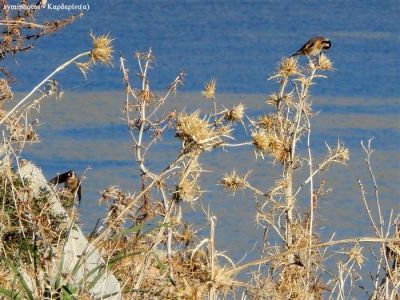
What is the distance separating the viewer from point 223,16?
18.6 meters

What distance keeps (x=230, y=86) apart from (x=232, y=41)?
3.80 meters

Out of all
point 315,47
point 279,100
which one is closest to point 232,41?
point 315,47

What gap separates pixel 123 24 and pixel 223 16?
270cm

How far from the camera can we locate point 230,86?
490 inches

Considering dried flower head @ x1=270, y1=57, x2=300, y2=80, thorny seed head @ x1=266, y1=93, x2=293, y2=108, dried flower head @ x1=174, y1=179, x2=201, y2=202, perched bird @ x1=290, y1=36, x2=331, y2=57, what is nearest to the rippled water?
perched bird @ x1=290, y1=36, x2=331, y2=57

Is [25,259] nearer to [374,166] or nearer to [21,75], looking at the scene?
[374,166]

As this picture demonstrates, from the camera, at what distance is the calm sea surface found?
8523 mm

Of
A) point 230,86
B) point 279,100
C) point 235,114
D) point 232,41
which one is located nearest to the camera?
point 235,114

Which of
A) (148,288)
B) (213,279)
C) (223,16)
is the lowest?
(223,16)

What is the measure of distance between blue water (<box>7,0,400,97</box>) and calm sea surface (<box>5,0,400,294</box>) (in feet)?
0.07

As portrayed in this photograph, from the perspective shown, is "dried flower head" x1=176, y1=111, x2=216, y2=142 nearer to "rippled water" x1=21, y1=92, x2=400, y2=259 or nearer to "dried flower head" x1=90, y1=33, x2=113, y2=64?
"dried flower head" x1=90, y1=33, x2=113, y2=64

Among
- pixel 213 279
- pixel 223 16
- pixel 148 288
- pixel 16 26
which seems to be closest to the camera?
pixel 213 279

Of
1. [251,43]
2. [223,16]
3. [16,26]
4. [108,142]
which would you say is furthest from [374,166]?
[223,16]

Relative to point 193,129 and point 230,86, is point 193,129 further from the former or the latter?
point 230,86
